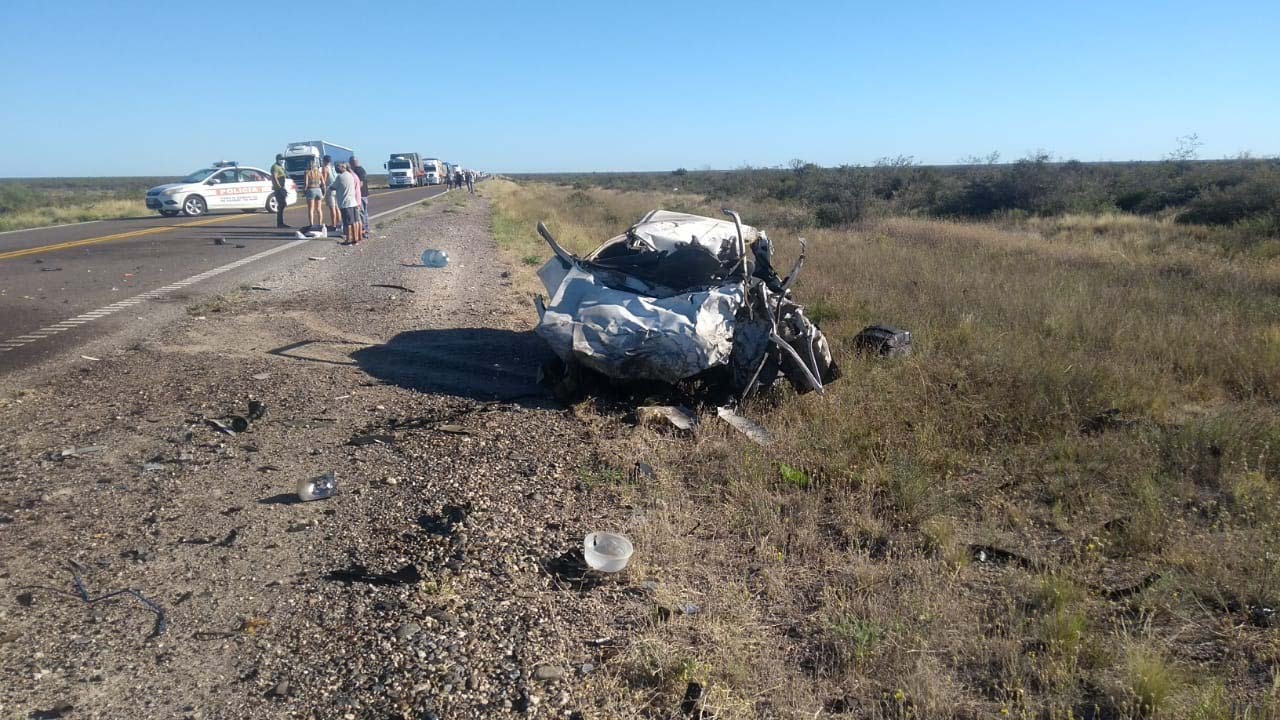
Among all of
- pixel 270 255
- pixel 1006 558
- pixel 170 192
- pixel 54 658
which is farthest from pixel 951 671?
pixel 170 192

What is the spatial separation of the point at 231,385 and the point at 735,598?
4411mm

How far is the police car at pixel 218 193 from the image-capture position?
23391 millimetres

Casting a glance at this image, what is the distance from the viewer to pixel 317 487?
4.31 metres

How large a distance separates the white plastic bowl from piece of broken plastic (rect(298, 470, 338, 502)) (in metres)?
1.44

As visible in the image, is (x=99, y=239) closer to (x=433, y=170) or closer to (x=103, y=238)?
(x=103, y=238)

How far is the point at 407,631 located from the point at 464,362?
4.36 metres

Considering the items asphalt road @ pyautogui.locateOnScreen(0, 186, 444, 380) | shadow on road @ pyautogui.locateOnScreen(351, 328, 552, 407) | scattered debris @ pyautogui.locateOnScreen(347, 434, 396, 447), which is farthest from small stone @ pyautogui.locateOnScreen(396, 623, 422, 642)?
asphalt road @ pyautogui.locateOnScreen(0, 186, 444, 380)

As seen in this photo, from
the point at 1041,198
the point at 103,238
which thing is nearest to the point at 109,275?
→ the point at 103,238

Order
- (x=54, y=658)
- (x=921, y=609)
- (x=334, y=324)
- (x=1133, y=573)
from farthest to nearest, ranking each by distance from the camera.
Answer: (x=334, y=324)
(x=1133, y=573)
(x=921, y=609)
(x=54, y=658)

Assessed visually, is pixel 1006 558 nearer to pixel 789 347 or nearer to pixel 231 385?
pixel 789 347

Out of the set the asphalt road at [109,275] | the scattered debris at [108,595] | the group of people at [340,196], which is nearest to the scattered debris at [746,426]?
the scattered debris at [108,595]

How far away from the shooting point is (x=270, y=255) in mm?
13906

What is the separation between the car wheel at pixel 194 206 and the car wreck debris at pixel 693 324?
21476 mm

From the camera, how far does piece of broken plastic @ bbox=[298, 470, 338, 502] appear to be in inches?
166
